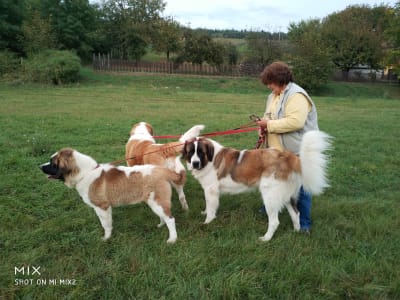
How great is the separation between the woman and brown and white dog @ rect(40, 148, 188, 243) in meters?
1.66

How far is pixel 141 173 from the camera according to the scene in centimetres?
445

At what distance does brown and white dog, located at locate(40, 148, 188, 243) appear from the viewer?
14.3 ft

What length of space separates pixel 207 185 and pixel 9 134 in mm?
7494

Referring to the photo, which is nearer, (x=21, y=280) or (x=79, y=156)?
(x=21, y=280)

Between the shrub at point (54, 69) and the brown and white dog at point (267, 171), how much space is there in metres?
23.9

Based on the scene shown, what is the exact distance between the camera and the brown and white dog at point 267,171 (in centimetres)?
404

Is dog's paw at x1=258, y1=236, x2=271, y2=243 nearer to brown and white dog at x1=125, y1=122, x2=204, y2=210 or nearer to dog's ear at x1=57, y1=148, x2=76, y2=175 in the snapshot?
brown and white dog at x1=125, y1=122, x2=204, y2=210

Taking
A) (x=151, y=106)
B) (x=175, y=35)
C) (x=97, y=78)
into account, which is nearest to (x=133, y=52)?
(x=175, y=35)

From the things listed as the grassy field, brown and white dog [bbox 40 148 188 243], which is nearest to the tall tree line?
the grassy field

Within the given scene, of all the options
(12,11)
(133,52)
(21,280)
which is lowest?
(21,280)

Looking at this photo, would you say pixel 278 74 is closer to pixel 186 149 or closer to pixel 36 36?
pixel 186 149

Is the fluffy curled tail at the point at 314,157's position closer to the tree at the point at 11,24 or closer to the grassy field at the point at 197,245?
the grassy field at the point at 197,245

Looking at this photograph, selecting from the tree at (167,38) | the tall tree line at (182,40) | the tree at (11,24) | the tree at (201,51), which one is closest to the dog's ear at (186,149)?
the tall tree line at (182,40)

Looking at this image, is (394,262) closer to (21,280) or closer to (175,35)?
(21,280)
